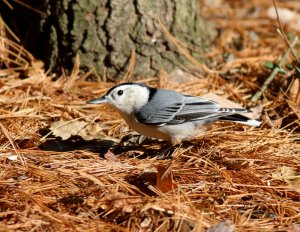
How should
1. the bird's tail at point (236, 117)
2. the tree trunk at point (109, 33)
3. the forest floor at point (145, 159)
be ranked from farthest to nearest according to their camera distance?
the tree trunk at point (109, 33), the bird's tail at point (236, 117), the forest floor at point (145, 159)

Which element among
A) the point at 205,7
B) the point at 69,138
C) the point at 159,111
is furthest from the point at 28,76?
the point at 205,7

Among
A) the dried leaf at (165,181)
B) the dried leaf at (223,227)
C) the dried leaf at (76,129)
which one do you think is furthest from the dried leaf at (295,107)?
the dried leaf at (223,227)

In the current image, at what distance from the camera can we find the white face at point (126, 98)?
4.08 metres

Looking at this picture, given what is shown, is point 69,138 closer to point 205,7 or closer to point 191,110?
point 191,110

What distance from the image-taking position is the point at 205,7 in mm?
6910

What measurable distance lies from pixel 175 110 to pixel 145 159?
1.58 ft

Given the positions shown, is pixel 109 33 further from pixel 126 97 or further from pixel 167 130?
pixel 167 130

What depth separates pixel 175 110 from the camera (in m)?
4.02

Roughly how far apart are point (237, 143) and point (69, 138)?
1209 mm

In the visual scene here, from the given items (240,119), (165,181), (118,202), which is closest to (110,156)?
(165,181)

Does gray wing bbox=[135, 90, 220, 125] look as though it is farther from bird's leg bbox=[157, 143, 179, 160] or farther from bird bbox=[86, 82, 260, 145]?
bird's leg bbox=[157, 143, 179, 160]

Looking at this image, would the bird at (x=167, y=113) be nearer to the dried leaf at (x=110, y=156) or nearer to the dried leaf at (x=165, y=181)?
the dried leaf at (x=110, y=156)

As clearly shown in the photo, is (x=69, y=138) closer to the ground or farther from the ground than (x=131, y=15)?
closer to the ground

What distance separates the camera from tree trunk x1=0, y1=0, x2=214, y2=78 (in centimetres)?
486
